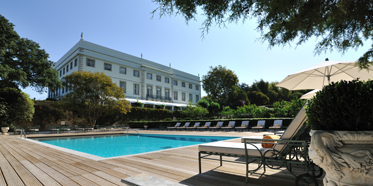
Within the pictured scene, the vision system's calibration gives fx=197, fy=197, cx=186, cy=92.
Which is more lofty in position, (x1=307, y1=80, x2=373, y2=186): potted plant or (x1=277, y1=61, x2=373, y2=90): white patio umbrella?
(x1=277, y1=61, x2=373, y2=90): white patio umbrella

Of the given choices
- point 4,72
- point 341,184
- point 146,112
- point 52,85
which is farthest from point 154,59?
point 341,184

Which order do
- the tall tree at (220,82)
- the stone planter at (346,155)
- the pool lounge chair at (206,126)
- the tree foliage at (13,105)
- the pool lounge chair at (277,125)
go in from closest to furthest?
the stone planter at (346,155) < the pool lounge chair at (277,125) < the tree foliage at (13,105) < the pool lounge chair at (206,126) < the tall tree at (220,82)

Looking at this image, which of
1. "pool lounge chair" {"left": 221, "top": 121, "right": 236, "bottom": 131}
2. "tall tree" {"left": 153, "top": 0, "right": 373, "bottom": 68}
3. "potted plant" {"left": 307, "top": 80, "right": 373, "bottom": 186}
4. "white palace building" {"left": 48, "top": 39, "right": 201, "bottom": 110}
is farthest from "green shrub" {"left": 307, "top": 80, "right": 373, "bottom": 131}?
"white palace building" {"left": 48, "top": 39, "right": 201, "bottom": 110}

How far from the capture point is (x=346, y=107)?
4.69 ft

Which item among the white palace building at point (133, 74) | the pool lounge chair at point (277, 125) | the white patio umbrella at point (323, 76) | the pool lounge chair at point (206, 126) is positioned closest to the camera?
the white patio umbrella at point (323, 76)

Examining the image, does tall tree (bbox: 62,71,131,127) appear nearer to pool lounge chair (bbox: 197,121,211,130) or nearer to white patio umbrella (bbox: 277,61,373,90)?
pool lounge chair (bbox: 197,121,211,130)

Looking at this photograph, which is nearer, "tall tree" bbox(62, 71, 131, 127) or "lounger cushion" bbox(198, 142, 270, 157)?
"lounger cushion" bbox(198, 142, 270, 157)

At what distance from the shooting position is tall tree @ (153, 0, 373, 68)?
253 centimetres

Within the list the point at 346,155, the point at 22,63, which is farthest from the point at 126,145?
the point at 22,63

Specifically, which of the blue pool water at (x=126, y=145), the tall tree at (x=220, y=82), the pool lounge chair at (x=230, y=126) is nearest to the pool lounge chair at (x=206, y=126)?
the pool lounge chair at (x=230, y=126)

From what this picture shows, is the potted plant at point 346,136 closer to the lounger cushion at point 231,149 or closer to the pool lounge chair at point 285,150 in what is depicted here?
the pool lounge chair at point 285,150

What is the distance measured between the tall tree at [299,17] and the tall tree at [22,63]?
56.1 feet

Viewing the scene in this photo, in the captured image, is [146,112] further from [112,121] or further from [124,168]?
[124,168]

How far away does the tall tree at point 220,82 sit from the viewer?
104ft
